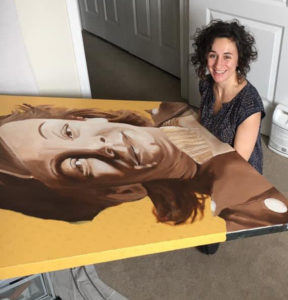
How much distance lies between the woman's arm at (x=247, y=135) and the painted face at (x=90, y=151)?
0.21 m

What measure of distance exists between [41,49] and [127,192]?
30.2 inches

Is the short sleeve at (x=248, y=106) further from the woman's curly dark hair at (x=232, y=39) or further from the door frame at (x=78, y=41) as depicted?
the door frame at (x=78, y=41)

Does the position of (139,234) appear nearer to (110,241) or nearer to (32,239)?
(110,241)

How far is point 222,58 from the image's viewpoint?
47.4 inches

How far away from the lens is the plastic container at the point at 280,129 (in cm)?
192

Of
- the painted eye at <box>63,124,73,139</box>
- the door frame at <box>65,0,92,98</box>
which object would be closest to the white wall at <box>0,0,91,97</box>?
the door frame at <box>65,0,92,98</box>

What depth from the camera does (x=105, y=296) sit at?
1.37m

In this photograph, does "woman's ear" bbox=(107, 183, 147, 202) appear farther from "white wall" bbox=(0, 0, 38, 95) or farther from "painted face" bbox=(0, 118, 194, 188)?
"white wall" bbox=(0, 0, 38, 95)

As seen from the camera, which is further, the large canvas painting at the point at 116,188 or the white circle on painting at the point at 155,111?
the white circle on painting at the point at 155,111

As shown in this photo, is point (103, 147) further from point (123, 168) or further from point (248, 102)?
point (248, 102)

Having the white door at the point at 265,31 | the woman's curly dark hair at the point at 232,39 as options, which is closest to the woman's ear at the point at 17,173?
the woman's curly dark hair at the point at 232,39

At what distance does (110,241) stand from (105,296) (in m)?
0.67

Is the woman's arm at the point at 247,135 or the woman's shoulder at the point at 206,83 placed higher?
the woman's shoulder at the point at 206,83

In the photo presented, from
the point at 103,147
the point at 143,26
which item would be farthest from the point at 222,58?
the point at 143,26
